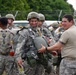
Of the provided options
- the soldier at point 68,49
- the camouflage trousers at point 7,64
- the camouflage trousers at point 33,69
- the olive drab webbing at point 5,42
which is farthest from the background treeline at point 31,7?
the soldier at point 68,49

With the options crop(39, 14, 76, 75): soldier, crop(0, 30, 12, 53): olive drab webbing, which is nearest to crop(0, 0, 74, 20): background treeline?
crop(0, 30, 12, 53): olive drab webbing

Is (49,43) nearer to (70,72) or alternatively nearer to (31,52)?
(31,52)

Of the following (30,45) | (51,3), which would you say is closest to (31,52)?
(30,45)

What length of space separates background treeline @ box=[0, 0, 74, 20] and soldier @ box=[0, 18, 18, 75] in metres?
19.4

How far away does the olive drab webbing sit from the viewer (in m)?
8.67

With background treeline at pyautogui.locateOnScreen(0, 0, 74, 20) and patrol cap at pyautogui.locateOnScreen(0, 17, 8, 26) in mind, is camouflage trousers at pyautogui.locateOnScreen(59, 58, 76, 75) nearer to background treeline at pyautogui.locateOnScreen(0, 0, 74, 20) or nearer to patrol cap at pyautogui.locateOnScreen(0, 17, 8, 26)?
patrol cap at pyautogui.locateOnScreen(0, 17, 8, 26)

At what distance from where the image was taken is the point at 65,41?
25.6 feet

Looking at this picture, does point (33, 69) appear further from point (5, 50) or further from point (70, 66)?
point (70, 66)

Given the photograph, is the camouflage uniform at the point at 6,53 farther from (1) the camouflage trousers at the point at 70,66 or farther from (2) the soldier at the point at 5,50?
(1) the camouflage trousers at the point at 70,66

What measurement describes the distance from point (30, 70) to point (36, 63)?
21 centimetres

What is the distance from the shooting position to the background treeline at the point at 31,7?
30652 millimetres

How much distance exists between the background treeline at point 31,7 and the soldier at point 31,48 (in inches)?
774

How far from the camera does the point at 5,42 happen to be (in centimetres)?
869

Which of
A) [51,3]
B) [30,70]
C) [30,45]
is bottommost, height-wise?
[51,3]
